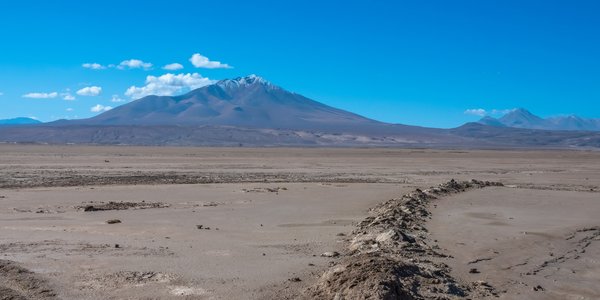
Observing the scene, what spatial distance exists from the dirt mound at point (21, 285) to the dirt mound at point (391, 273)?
3249 mm

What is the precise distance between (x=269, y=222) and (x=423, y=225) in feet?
11.2

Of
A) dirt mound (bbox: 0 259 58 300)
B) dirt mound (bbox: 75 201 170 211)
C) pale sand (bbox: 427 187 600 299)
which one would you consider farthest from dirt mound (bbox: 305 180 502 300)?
dirt mound (bbox: 75 201 170 211)

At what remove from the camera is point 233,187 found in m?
23.8

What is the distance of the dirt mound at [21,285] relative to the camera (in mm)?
7527

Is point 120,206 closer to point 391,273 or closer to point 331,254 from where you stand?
point 331,254

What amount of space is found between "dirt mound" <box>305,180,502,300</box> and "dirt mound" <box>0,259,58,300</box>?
Result: 325 centimetres

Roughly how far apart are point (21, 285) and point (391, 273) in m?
4.60

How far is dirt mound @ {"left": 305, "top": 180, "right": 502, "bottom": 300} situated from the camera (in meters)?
6.87

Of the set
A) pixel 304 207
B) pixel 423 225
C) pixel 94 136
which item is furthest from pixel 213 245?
pixel 94 136

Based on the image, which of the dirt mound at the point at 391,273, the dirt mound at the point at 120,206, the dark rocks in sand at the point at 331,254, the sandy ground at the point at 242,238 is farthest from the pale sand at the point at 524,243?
the dirt mound at the point at 120,206

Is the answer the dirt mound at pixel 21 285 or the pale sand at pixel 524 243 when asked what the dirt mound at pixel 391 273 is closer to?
the pale sand at pixel 524 243

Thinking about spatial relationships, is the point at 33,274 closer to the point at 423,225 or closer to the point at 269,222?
the point at 269,222

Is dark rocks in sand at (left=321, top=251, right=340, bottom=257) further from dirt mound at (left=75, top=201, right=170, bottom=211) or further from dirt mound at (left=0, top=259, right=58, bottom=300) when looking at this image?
dirt mound at (left=75, top=201, right=170, bottom=211)

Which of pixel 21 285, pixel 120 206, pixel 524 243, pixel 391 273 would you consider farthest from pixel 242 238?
pixel 120 206
